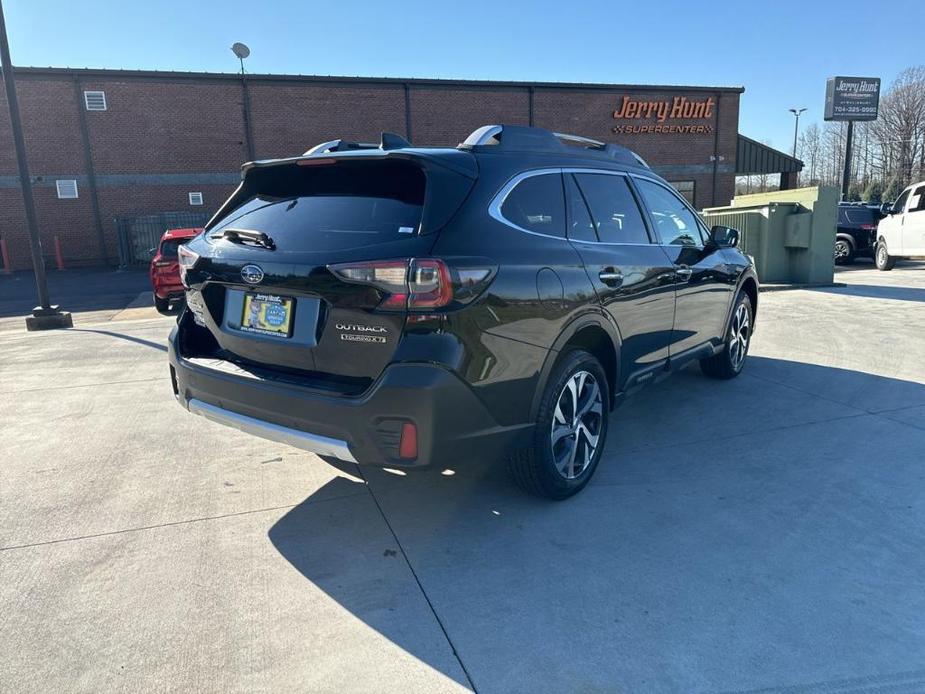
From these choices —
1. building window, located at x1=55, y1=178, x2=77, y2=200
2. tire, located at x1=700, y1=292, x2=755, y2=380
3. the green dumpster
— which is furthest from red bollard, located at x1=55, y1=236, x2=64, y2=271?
tire, located at x1=700, y1=292, x2=755, y2=380

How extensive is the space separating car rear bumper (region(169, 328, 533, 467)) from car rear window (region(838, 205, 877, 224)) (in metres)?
19.7

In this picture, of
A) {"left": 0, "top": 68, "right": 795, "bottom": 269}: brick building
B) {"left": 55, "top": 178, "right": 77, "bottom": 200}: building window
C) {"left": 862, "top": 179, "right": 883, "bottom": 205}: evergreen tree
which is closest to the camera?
{"left": 0, "top": 68, "right": 795, "bottom": 269}: brick building

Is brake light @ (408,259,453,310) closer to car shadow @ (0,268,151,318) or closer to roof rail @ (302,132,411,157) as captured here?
roof rail @ (302,132,411,157)

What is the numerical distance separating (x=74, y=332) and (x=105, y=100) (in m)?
18.6

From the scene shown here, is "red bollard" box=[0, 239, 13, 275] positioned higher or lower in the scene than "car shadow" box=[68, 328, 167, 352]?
higher

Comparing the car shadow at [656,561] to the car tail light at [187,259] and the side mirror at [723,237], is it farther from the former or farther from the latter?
the side mirror at [723,237]

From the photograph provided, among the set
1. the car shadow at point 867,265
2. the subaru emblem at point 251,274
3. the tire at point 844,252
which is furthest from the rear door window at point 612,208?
the tire at point 844,252

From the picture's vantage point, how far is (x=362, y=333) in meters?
2.75

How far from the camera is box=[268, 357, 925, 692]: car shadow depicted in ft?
7.67

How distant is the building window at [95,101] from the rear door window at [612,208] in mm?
25240

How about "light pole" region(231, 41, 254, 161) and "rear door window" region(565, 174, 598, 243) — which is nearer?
"rear door window" region(565, 174, 598, 243)

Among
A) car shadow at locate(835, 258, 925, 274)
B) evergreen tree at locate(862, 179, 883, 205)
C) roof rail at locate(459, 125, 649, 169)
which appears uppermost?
evergreen tree at locate(862, 179, 883, 205)

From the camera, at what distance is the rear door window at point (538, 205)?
10.5 ft

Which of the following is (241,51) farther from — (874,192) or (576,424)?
(874,192)
